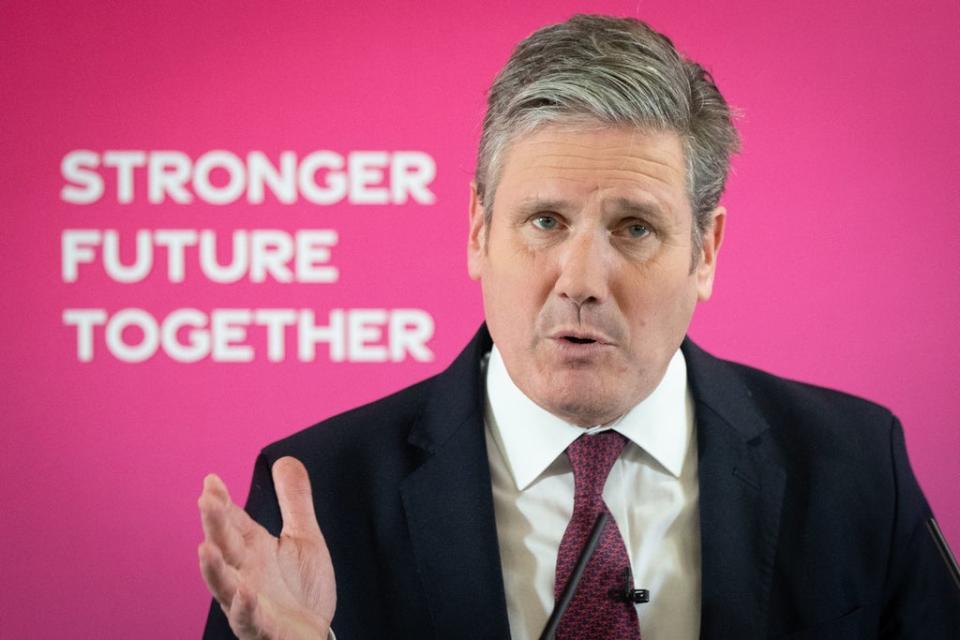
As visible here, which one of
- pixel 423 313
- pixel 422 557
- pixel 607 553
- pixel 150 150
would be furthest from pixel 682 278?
pixel 150 150

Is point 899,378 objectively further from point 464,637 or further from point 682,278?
point 464,637

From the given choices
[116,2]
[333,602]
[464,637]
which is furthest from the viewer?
[116,2]

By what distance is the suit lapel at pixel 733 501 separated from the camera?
1387 millimetres

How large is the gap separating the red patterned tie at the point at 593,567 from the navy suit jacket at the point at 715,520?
83mm

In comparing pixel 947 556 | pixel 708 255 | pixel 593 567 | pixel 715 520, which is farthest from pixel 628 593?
pixel 708 255

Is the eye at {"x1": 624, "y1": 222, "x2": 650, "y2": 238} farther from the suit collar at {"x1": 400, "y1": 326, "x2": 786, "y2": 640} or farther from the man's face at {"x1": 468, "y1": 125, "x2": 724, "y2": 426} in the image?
the suit collar at {"x1": 400, "y1": 326, "x2": 786, "y2": 640}

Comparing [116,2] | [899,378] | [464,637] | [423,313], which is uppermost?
[116,2]

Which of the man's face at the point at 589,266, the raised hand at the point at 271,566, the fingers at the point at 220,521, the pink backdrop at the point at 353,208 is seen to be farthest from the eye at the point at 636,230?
the pink backdrop at the point at 353,208

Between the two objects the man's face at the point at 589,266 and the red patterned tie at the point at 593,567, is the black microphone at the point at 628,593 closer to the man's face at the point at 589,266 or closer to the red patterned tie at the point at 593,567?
the red patterned tie at the point at 593,567

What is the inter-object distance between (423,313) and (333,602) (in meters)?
1.51

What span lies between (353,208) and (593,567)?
142 cm

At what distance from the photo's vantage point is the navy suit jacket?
1.40 m

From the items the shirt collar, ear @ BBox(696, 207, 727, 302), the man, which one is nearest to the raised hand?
the man

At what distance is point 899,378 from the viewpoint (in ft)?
8.66
